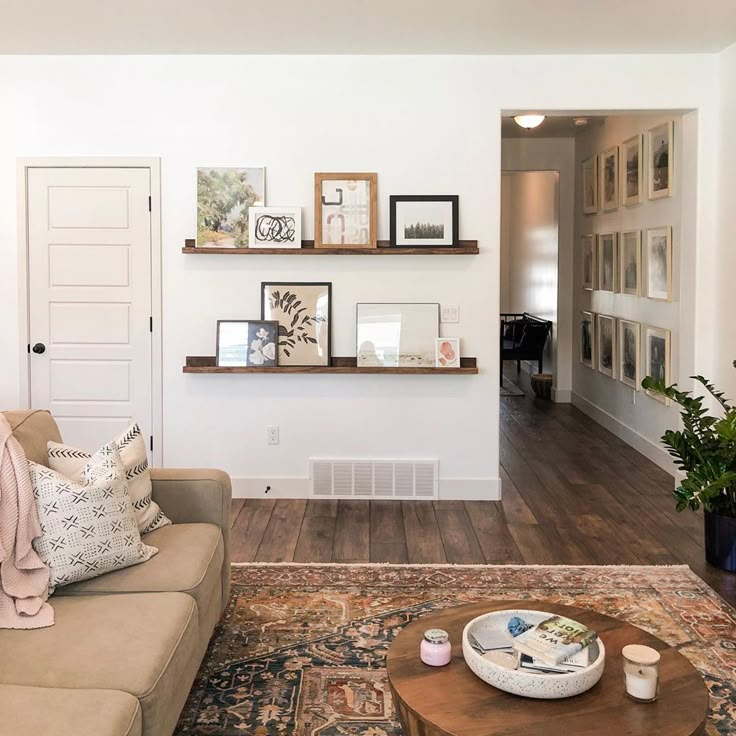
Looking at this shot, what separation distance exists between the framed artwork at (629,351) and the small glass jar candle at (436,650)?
460 centimetres

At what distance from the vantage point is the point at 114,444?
298 centimetres

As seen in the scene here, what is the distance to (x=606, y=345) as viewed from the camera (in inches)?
287

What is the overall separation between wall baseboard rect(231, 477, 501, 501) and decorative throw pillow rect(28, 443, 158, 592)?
250 centimetres

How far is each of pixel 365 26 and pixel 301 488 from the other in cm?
263

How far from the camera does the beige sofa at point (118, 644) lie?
185 centimetres

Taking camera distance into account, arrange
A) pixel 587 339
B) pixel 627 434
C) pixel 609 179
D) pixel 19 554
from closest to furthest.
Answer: pixel 19 554, pixel 627 434, pixel 609 179, pixel 587 339

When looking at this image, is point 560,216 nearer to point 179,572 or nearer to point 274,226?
point 274,226

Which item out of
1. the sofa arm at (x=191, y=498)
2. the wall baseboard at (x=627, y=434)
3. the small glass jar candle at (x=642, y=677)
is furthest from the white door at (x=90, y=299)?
the small glass jar candle at (x=642, y=677)

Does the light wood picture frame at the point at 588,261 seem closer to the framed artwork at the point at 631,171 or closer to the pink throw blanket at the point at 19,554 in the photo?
the framed artwork at the point at 631,171

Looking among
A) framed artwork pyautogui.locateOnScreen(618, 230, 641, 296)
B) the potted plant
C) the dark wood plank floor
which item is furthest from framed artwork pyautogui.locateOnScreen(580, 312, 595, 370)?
the potted plant

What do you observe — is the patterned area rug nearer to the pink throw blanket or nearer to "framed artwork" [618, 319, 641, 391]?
the pink throw blanket

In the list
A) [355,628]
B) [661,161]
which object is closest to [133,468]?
[355,628]

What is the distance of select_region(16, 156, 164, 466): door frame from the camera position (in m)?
5.05

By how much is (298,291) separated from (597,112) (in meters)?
2.05
